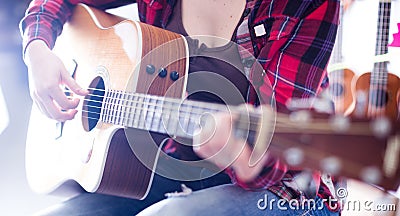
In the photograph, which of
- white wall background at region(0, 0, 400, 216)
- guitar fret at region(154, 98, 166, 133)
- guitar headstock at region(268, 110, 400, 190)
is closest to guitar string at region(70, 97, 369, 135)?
guitar headstock at region(268, 110, 400, 190)

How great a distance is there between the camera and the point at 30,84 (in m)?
0.90

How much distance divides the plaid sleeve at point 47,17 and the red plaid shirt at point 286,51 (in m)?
0.25

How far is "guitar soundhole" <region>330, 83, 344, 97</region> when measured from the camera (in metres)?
0.79

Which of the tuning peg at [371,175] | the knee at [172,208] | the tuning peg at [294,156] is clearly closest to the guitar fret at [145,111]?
the knee at [172,208]

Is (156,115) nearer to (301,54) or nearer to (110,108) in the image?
(110,108)

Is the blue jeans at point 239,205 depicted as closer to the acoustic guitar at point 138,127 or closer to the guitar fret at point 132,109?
the acoustic guitar at point 138,127

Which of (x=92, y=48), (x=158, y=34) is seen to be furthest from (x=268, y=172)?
(x=92, y=48)

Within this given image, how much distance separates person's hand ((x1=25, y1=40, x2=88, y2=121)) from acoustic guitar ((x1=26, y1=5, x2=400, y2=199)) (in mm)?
17

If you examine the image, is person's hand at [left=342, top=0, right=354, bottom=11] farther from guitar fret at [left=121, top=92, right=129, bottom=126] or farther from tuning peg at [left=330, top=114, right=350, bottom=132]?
guitar fret at [left=121, top=92, right=129, bottom=126]

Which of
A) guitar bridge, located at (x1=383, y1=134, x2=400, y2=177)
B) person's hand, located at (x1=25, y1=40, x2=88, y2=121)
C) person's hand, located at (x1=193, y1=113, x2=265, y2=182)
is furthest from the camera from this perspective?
person's hand, located at (x1=25, y1=40, x2=88, y2=121)

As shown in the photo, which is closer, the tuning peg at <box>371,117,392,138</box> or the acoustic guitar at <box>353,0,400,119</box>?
the tuning peg at <box>371,117,392,138</box>

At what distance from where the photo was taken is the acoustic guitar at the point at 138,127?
60 centimetres

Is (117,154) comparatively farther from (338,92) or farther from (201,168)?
(338,92)

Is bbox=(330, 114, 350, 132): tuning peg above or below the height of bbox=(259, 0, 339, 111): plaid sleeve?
below
